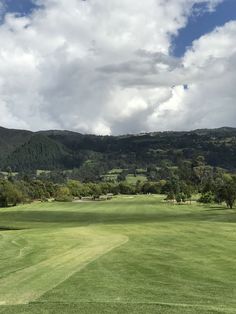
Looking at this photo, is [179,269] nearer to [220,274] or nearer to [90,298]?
[220,274]

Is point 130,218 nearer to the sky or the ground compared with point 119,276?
nearer to the ground

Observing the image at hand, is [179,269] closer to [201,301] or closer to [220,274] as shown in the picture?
[220,274]

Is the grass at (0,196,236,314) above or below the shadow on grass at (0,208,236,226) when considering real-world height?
above

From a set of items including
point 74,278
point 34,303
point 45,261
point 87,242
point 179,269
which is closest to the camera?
point 34,303

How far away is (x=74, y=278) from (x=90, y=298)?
4381 mm

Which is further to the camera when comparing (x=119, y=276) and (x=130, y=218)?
(x=130, y=218)

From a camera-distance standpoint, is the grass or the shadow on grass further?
the shadow on grass

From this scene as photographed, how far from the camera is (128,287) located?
23109 mm

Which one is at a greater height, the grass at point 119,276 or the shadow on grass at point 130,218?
the grass at point 119,276

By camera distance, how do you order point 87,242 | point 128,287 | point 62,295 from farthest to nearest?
point 87,242, point 128,287, point 62,295

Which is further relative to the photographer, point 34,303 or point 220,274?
point 220,274

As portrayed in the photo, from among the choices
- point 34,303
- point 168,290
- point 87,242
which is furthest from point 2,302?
point 87,242

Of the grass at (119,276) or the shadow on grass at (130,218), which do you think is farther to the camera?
the shadow on grass at (130,218)

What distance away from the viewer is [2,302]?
20.4 metres
